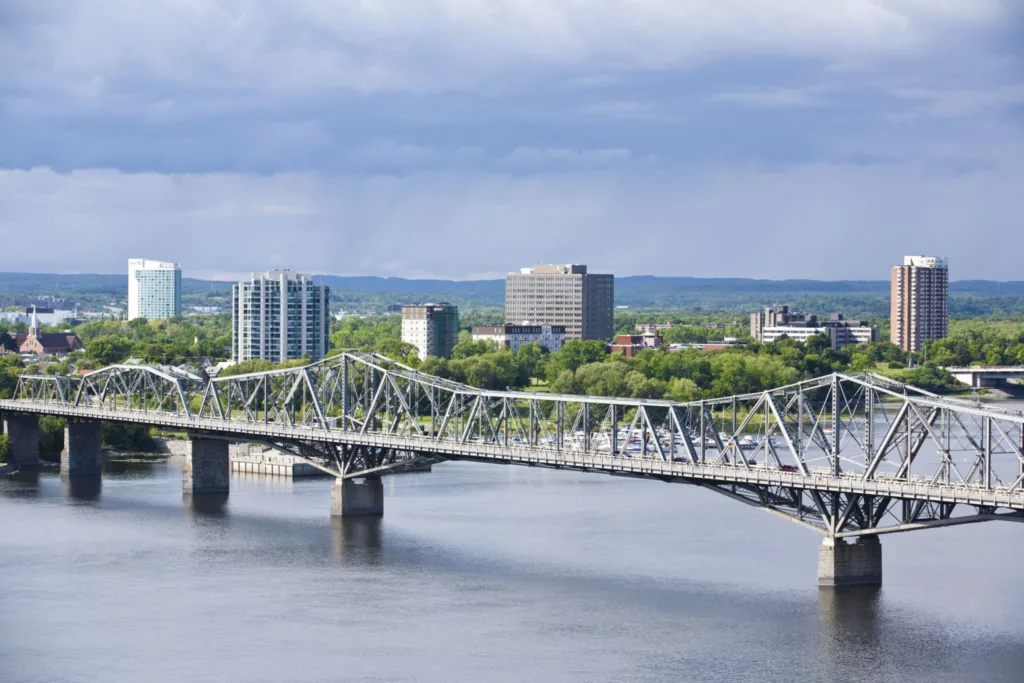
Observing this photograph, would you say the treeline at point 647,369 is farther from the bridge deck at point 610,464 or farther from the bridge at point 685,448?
the bridge deck at point 610,464

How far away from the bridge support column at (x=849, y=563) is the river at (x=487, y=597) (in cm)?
72

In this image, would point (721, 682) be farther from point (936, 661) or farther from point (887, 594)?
point (887, 594)

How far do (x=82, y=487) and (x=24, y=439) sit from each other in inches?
569

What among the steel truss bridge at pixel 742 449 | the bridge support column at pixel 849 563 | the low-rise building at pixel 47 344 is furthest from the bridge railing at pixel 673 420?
the low-rise building at pixel 47 344

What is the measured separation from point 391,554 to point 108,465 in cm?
3859

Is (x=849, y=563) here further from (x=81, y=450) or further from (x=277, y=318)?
(x=277, y=318)

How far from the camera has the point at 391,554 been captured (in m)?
63.8

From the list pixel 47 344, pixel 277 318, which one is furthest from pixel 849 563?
pixel 47 344

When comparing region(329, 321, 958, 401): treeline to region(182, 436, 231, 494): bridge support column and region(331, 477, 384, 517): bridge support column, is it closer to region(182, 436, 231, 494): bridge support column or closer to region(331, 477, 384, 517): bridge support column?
region(182, 436, 231, 494): bridge support column

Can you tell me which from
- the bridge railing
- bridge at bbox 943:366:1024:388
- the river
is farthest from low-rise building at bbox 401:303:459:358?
the river

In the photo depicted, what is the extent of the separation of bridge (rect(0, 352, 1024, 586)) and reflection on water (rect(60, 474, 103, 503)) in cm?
150

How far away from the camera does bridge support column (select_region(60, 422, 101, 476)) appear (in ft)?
303

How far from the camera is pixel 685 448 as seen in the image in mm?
81688

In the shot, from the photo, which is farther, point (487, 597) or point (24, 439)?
point (24, 439)
